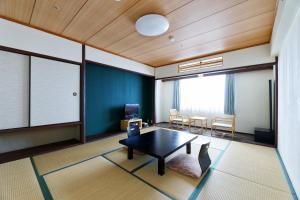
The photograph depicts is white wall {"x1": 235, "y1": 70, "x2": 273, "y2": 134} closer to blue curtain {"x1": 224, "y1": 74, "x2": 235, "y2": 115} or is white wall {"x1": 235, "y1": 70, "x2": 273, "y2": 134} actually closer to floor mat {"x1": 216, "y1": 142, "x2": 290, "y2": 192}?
blue curtain {"x1": 224, "y1": 74, "x2": 235, "y2": 115}

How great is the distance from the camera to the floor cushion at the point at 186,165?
1984mm

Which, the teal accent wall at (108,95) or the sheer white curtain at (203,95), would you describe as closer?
the teal accent wall at (108,95)

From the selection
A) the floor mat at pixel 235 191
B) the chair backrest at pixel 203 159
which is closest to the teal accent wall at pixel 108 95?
the chair backrest at pixel 203 159

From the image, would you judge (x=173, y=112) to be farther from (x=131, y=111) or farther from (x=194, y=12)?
(x=194, y=12)

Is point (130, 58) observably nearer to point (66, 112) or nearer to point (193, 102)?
point (66, 112)

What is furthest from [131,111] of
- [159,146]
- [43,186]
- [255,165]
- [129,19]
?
[255,165]

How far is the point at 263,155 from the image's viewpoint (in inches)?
105

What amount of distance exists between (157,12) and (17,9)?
221 centimetres

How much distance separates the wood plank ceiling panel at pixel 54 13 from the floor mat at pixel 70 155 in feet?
8.30

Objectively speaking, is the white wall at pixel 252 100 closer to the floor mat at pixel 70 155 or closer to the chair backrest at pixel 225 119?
the chair backrest at pixel 225 119

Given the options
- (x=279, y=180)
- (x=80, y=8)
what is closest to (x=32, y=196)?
(x=80, y=8)

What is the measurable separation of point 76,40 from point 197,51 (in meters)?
3.16

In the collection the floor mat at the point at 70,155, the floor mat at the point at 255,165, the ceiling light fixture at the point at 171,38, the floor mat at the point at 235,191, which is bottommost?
the floor mat at the point at 235,191

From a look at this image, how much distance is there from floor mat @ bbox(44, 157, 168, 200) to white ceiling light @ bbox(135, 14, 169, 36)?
242cm
